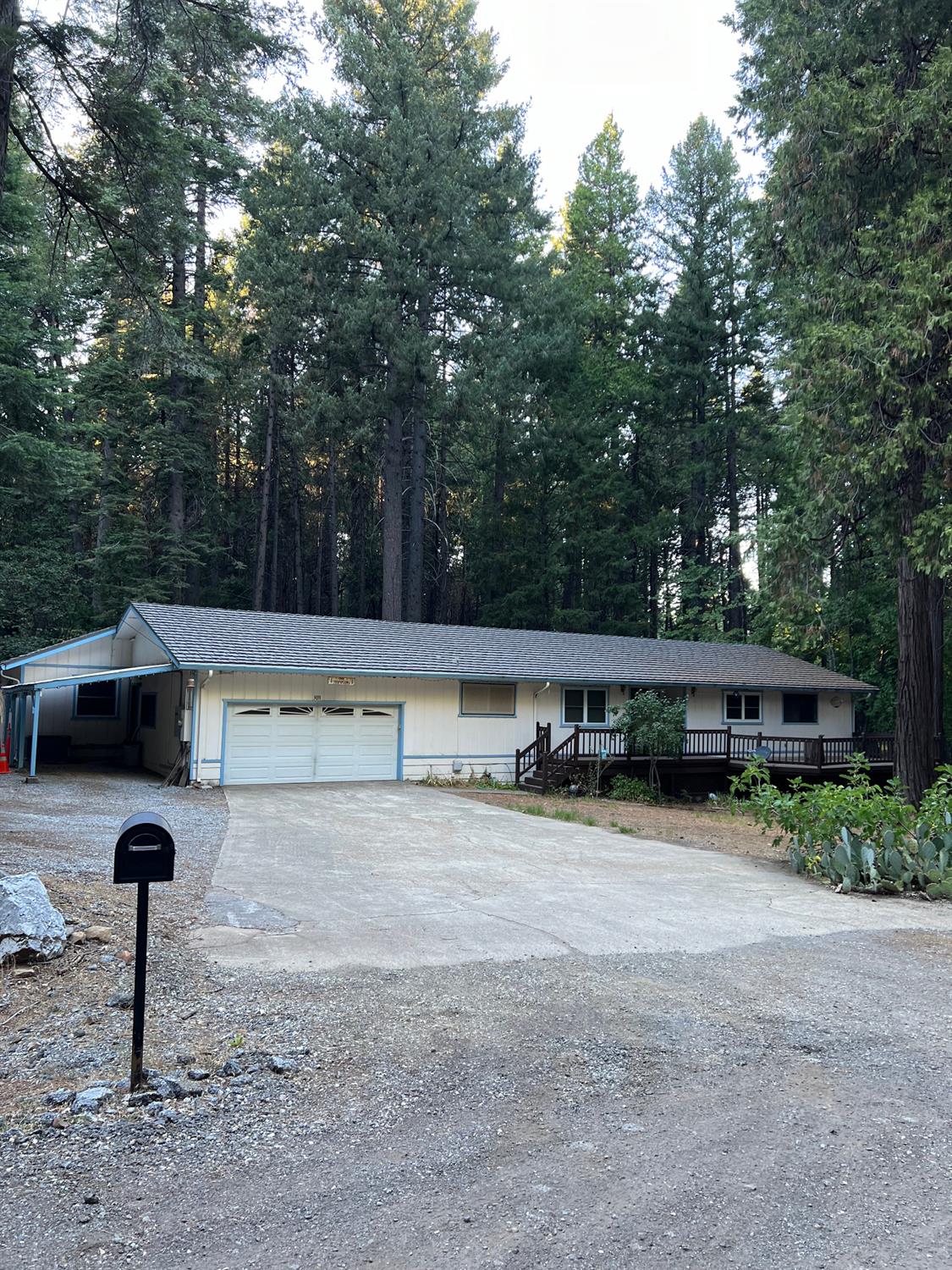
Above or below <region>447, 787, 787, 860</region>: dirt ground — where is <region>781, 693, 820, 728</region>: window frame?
above

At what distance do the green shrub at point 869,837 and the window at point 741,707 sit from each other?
551 inches

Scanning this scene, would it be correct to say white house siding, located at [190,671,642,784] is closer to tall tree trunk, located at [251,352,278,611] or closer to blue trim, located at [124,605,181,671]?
blue trim, located at [124,605,181,671]

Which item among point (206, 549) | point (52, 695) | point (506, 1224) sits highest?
point (206, 549)

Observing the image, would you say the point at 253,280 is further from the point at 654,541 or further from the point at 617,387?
the point at 654,541

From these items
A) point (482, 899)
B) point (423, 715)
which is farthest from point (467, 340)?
point (482, 899)

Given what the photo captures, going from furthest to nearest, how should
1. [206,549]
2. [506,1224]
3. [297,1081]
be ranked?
[206,549] < [297,1081] < [506,1224]

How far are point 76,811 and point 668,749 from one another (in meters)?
13.3

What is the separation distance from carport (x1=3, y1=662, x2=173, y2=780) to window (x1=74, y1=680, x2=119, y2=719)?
0.83 meters

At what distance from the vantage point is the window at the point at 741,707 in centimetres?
2408

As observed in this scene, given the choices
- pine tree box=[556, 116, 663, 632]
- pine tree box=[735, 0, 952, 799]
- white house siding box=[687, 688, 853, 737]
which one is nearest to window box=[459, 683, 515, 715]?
white house siding box=[687, 688, 853, 737]

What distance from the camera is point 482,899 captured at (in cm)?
803

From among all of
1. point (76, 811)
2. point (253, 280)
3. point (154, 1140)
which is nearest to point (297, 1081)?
point (154, 1140)

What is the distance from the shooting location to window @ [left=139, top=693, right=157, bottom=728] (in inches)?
806

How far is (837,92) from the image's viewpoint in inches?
519
